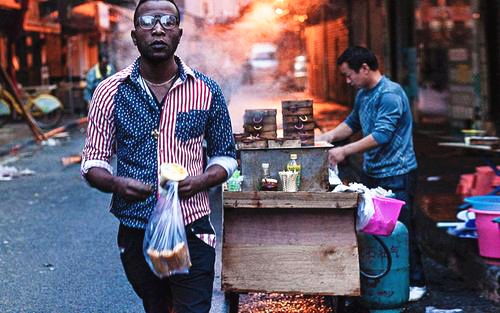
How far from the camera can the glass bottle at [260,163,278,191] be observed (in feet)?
15.4

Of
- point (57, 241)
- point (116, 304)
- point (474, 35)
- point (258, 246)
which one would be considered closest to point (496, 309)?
point (258, 246)

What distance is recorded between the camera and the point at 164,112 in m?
3.23

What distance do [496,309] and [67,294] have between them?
3146 mm

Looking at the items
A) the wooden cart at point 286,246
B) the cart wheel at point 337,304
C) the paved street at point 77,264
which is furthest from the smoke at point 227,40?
the wooden cart at point 286,246

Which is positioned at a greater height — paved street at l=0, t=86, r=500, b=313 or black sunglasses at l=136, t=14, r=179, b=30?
black sunglasses at l=136, t=14, r=179, b=30

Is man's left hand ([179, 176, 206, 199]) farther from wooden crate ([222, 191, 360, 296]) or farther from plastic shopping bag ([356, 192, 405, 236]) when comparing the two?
plastic shopping bag ([356, 192, 405, 236])

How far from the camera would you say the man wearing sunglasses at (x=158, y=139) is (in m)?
3.21

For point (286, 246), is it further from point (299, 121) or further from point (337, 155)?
point (337, 155)

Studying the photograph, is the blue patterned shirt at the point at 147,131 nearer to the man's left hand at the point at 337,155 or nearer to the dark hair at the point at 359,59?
the man's left hand at the point at 337,155

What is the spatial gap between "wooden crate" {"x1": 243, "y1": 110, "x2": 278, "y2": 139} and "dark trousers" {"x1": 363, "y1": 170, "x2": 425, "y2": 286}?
3.28 feet

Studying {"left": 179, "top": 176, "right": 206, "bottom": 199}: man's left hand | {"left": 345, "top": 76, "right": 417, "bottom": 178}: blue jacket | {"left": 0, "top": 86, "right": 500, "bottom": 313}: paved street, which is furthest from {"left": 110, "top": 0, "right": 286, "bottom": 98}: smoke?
{"left": 179, "top": 176, "right": 206, "bottom": 199}: man's left hand

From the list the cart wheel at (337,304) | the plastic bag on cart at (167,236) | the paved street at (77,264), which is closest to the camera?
the plastic bag on cart at (167,236)

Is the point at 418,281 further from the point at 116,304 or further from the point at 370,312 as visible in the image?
the point at 116,304

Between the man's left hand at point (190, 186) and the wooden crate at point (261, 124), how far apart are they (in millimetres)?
1858
